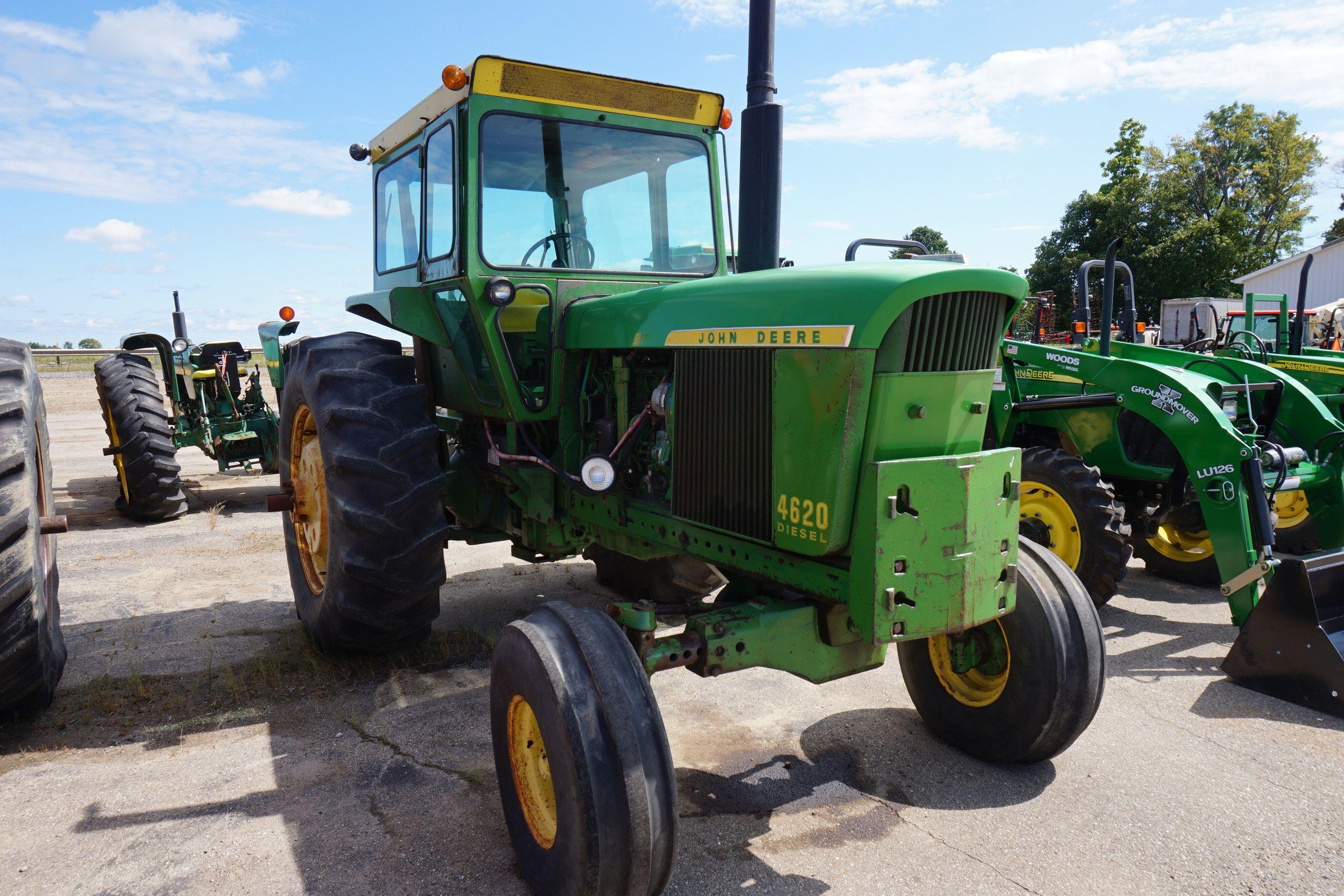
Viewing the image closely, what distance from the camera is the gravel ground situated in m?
2.54

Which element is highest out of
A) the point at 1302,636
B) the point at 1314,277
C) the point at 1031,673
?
the point at 1314,277

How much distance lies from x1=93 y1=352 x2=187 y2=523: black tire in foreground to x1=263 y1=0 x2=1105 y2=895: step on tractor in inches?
145

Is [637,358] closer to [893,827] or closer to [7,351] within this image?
[893,827]

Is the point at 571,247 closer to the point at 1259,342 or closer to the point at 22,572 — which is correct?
the point at 22,572

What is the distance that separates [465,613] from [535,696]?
9.17ft

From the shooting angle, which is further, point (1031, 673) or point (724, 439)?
point (1031, 673)

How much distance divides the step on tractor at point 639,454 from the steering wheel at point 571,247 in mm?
16

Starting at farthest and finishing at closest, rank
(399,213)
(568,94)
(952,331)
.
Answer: (399,213) → (568,94) → (952,331)

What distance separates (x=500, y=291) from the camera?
3.37 metres

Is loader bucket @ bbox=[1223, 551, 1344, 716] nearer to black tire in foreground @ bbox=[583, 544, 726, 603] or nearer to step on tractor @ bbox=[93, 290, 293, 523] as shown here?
black tire in foreground @ bbox=[583, 544, 726, 603]

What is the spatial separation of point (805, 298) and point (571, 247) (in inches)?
64.7

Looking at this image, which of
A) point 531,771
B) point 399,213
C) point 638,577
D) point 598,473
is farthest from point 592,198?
point 531,771

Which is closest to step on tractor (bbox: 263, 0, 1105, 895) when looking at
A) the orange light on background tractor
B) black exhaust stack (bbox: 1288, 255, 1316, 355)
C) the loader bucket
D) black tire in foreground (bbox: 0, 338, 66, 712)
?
the orange light on background tractor

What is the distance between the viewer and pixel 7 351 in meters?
3.91
